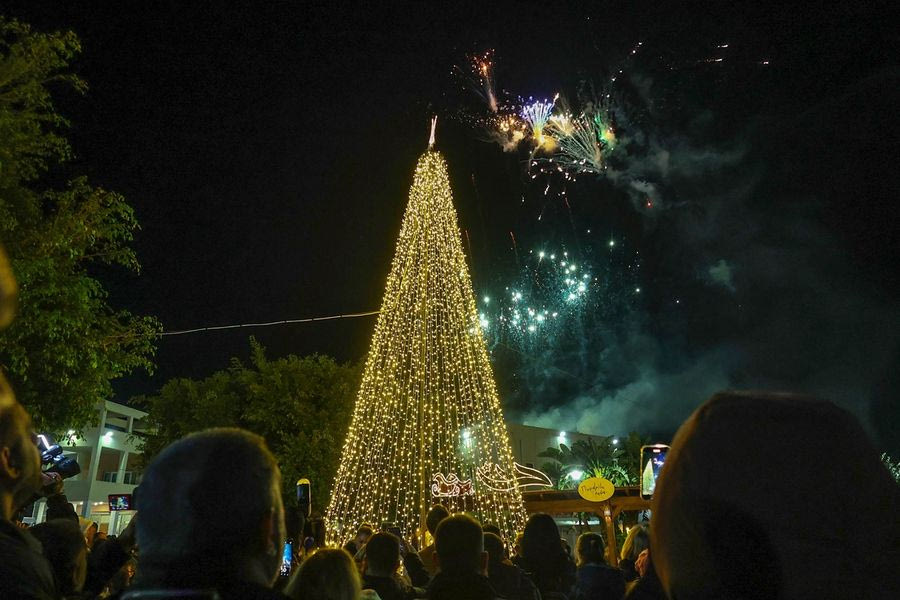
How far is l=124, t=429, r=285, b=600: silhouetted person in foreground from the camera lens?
1627 mm

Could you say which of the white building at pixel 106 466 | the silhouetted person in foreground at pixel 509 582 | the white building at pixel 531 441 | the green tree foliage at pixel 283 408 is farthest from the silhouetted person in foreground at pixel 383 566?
the white building at pixel 531 441

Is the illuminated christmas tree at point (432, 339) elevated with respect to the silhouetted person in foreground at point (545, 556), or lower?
elevated

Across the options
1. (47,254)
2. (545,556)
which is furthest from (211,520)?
(47,254)

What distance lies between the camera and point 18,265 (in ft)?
31.3

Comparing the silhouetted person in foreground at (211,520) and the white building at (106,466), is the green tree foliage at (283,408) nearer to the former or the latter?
the white building at (106,466)

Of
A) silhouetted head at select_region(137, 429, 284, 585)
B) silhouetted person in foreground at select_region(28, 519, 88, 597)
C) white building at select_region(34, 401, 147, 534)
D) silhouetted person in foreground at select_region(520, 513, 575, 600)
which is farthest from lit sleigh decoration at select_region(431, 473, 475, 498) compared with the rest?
white building at select_region(34, 401, 147, 534)

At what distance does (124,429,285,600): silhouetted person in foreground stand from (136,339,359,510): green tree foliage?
1081 inches

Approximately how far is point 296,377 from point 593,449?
21.6 m

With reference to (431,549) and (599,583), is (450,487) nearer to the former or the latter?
(431,549)

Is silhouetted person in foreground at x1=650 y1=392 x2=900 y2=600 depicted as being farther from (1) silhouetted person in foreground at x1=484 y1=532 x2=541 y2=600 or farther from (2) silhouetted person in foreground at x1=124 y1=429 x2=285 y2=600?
(1) silhouetted person in foreground at x1=484 y1=532 x2=541 y2=600

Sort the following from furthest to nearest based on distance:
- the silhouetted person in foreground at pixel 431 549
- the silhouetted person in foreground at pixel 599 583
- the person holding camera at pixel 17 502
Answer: the silhouetted person in foreground at pixel 431 549, the silhouetted person in foreground at pixel 599 583, the person holding camera at pixel 17 502

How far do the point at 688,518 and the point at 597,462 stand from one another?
41787 millimetres

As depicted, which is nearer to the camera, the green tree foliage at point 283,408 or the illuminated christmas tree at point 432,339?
the illuminated christmas tree at point 432,339

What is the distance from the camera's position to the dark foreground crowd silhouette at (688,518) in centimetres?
104
